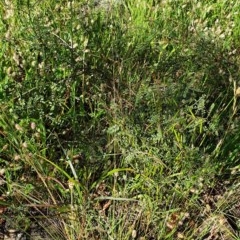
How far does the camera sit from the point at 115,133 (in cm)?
214

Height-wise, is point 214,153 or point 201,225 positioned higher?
point 214,153

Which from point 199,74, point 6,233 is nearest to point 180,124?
point 199,74

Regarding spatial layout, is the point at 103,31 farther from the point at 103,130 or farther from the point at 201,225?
the point at 201,225

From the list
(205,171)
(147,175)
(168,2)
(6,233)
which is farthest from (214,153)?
(168,2)

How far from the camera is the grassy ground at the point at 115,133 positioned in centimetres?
208

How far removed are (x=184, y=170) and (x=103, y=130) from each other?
1.41 ft

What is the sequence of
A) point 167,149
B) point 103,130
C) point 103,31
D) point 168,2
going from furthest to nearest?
point 168,2 → point 103,31 → point 103,130 → point 167,149

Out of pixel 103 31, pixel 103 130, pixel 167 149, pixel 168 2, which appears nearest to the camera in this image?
pixel 167 149

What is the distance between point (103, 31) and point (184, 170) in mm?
1109

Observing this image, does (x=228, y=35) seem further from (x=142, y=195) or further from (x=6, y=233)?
(x=6, y=233)

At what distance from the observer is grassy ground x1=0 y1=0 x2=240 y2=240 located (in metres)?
2.08

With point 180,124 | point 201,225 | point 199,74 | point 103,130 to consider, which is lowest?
point 201,225

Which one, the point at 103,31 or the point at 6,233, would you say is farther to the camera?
the point at 103,31

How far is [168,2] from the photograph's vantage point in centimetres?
313
